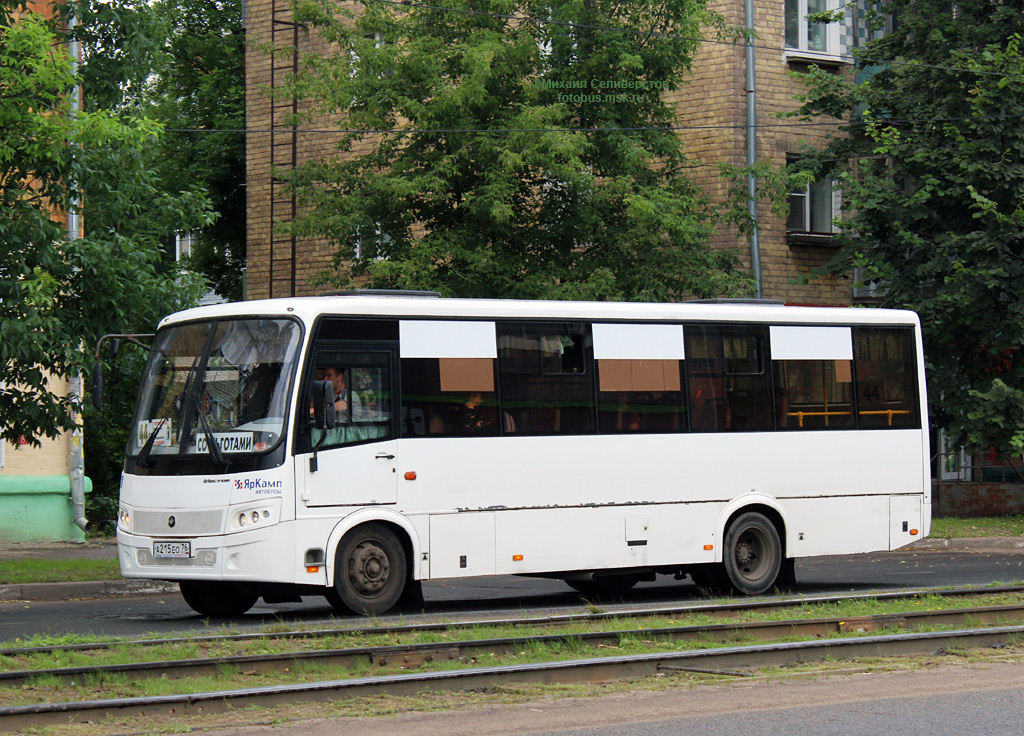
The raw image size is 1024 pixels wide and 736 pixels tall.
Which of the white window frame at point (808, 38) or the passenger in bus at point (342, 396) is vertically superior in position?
the white window frame at point (808, 38)

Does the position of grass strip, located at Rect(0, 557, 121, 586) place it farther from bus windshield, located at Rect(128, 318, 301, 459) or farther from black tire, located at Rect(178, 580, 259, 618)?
bus windshield, located at Rect(128, 318, 301, 459)

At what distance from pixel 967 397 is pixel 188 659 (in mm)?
18709

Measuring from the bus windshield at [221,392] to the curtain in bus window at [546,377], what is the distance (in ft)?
6.91

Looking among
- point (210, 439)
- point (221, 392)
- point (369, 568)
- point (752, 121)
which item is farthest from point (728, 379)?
point (752, 121)

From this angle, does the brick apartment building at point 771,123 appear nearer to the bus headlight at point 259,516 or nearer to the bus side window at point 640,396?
the bus side window at point 640,396

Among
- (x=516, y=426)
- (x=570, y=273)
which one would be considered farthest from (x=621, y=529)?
(x=570, y=273)

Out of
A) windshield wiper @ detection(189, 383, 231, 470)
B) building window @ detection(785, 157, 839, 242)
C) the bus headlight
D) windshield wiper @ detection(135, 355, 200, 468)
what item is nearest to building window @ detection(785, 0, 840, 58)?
building window @ detection(785, 157, 839, 242)

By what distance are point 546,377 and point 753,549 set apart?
298 cm

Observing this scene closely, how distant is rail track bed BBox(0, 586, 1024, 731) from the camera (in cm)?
832

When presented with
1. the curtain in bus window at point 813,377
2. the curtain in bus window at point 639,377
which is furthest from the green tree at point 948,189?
the curtain in bus window at point 639,377

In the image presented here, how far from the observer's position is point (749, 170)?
2261 cm

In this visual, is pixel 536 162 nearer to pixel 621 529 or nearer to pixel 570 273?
pixel 570 273

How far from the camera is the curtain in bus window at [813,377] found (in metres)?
→ 15.5

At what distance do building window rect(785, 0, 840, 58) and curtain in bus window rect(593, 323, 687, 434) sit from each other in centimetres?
1422
